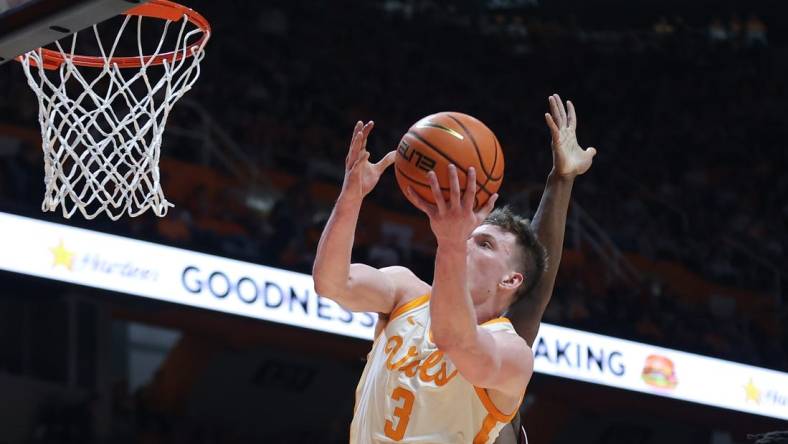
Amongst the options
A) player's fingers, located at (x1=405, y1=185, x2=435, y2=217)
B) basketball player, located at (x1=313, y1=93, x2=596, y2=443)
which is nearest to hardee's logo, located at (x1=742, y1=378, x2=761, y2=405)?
basketball player, located at (x1=313, y1=93, x2=596, y2=443)

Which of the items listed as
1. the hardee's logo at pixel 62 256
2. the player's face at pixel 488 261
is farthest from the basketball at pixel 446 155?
the hardee's logo at pixel 62 256

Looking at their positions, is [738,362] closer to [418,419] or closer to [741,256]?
[741,256]

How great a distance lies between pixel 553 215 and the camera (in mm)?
3742

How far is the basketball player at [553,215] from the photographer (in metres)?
3.61

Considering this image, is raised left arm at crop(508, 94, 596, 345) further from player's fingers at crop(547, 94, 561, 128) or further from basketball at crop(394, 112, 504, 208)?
basketball at crop(394, 112, 504, 208)

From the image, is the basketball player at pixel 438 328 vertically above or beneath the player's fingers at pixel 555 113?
beneath

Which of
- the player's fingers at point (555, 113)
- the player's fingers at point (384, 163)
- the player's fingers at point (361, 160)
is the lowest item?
the player's fingers at point (361, 160)

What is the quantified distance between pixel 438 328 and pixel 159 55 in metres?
1.76

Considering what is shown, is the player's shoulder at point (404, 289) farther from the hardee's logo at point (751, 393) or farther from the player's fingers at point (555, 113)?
the hardee's logo at point (751, 393)

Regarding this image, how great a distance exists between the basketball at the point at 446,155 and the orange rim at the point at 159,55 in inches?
42.6

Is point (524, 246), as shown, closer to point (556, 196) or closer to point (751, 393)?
point (556, 196)

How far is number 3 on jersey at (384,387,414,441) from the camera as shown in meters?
2.87

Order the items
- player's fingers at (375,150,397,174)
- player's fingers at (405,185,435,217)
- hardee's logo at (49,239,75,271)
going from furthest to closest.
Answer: hardee's logo at (49,239,75,271), player's fingers at (375,150,397,174), player's fingers at (405,185,435,217)

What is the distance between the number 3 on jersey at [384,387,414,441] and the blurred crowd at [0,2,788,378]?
401 centimetres
